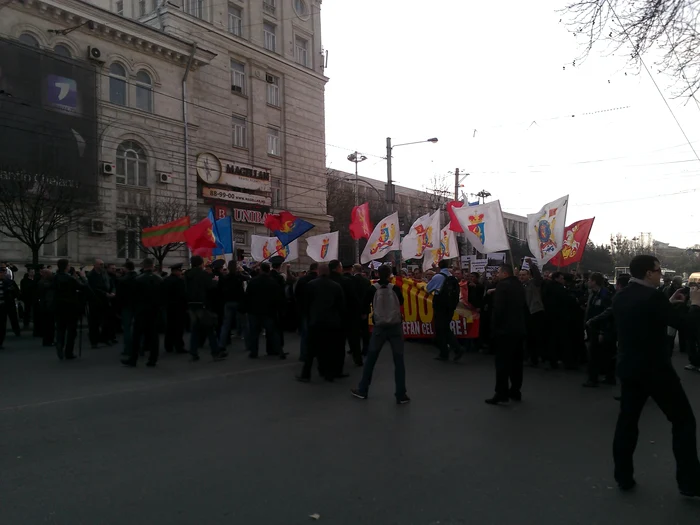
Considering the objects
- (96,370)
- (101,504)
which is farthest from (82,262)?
(101,504)

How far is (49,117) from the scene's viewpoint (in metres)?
24.7

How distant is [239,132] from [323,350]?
92.6ft

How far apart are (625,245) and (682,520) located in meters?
88.4

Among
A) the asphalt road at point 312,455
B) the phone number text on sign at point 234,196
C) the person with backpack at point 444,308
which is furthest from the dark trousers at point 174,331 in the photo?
the phone number text on sign at point 234,196

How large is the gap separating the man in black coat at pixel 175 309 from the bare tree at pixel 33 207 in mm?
7598

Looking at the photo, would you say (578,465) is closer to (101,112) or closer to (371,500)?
(371,500)

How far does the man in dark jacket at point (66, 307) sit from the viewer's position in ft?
34.2

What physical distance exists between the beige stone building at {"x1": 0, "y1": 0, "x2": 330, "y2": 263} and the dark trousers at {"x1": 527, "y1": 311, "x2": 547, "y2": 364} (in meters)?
20.1

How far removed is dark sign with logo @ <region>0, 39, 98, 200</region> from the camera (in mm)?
23156

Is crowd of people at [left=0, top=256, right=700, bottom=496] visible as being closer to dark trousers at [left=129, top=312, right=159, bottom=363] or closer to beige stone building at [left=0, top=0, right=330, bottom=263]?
dark trousers at [left=129, top=312, right=159, bottom=363]

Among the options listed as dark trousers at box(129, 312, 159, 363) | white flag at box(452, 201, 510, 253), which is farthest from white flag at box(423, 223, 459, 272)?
dark trousers at box(129, 312, 159, 363)

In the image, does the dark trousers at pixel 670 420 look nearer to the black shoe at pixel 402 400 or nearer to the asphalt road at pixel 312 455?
the asphalt road at pixel 312 455

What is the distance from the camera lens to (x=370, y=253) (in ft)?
57.9

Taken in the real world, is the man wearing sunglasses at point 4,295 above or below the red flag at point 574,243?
below
